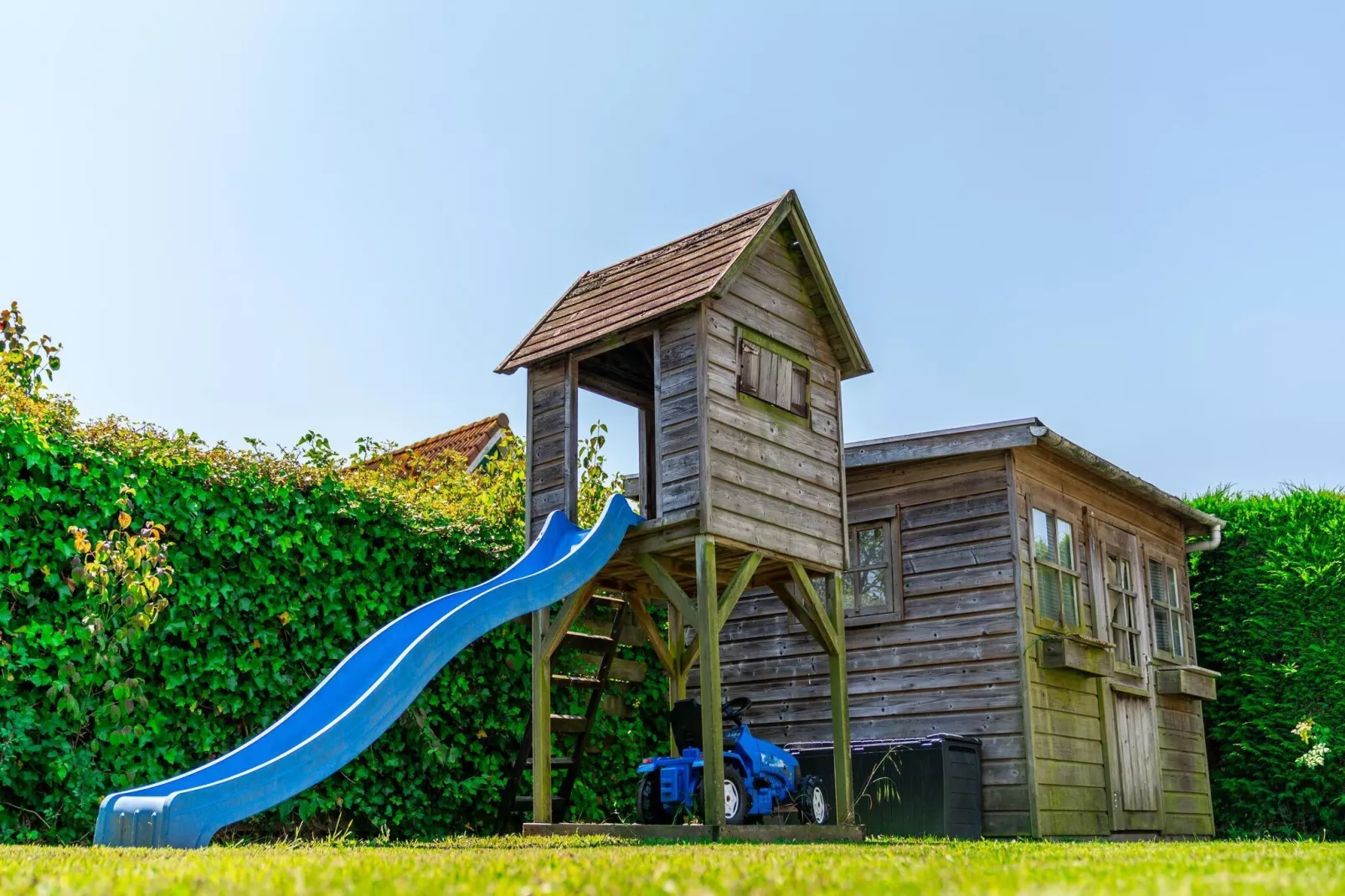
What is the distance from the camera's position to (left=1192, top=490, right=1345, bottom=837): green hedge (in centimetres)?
1458

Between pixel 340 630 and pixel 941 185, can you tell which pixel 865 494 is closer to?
pixel 941 185

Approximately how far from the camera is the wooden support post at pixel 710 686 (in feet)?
27.3

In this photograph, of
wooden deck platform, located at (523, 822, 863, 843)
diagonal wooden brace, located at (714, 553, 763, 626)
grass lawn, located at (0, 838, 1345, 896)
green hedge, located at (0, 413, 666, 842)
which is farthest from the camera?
diagonal wooden brace, located at (714, 553, 763, 626)

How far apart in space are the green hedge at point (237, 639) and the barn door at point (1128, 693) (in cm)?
519

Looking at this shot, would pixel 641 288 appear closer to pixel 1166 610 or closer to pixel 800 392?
pixel 800 392

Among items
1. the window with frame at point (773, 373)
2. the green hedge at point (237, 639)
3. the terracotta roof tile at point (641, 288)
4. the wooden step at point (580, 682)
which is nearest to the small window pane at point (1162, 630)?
the window with frame at point (773, 373)

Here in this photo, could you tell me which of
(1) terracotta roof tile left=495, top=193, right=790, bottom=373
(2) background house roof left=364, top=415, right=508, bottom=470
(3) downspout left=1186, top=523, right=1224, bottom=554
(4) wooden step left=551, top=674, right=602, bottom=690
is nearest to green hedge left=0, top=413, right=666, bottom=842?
(4) wooden step left=551, top=674, right=602, bottom=690

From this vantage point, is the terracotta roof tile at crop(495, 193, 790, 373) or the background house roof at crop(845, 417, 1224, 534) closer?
the terracotta roof tile at crop(495, 193, 790, 373)

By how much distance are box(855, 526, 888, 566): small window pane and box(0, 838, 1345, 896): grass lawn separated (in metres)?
6.48

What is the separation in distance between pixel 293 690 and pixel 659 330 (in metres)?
3.82

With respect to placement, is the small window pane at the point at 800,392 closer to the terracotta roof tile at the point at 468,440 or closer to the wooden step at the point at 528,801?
the wooden step at the point at 528,801

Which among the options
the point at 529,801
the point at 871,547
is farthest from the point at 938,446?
the point at 529,801

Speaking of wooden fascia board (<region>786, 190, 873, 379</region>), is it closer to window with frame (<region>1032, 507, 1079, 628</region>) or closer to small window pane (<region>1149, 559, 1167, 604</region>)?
window with frame (<region>1032, 507, 1079, 628</region>)

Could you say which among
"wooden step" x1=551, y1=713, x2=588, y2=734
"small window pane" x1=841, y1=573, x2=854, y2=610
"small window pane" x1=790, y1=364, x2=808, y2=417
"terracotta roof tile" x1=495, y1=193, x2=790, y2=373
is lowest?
"wooden step" x1=551, y1=713, x2=588, y2=734
